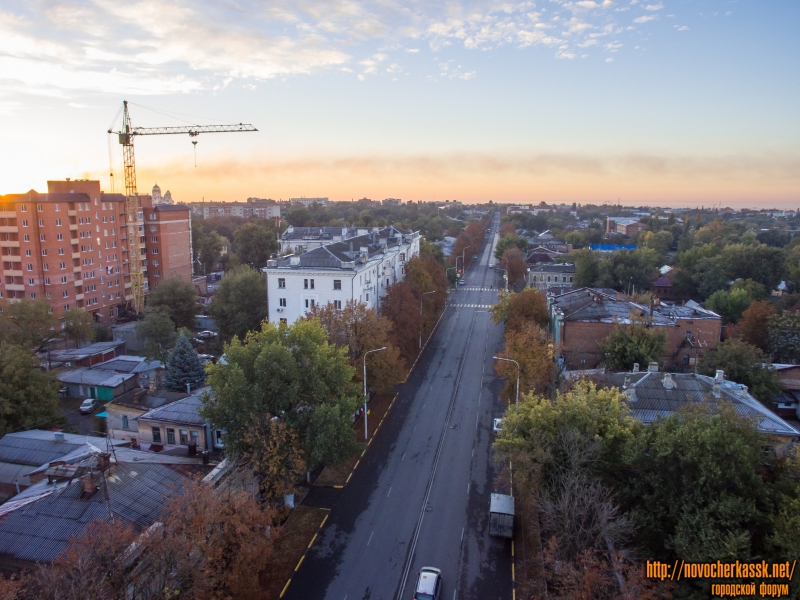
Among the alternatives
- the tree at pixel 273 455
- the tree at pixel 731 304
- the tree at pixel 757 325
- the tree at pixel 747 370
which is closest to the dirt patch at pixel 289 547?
the tree at pixel 273 455

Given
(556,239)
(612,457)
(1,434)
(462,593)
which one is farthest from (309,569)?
(556,239)

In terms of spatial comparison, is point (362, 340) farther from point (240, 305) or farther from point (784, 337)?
point (784, 337)

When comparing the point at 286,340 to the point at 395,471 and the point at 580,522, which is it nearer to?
the point at 395,471

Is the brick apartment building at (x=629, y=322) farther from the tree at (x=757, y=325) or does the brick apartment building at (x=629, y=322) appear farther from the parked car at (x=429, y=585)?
the parked car at (x=429, y=585)

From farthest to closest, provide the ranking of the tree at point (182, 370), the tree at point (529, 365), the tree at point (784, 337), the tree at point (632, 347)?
the tree at point (784, 337), the tree at point (182, 370), the tree at point (632, 347), the tree at point (529, 365)

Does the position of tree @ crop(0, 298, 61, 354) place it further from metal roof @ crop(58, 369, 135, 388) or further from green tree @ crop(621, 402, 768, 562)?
green tree @ crop(621, 402, 768, 562)

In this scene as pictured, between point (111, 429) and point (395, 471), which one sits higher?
point (111, 429)

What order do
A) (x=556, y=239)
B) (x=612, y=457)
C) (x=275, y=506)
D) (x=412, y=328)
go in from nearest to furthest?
(x=612, y=457) → (x=275, y=506) → (x=412, y=328) → (x=556, y=239)

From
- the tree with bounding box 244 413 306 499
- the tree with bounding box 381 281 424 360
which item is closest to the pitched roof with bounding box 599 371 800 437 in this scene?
the tree with bounding box 244 413 306 499
